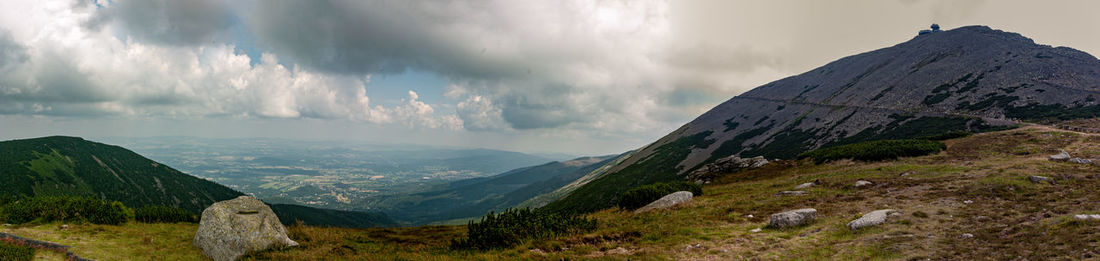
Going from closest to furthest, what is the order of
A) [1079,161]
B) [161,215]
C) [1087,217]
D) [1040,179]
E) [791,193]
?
[1087,217]
[1040,179]
[161,215]
[791,193]
[1079,161]

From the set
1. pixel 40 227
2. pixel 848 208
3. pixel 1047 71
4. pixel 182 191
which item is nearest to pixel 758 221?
pixel 848 208

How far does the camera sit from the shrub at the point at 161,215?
65.4 feet

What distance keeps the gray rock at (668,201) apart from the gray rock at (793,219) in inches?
287

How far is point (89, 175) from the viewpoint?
149375 mm

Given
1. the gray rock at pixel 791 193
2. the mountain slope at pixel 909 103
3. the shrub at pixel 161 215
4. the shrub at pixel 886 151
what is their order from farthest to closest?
the mountain slope at pixel 909 103
the shrub at pixel 886 151
the gray rock at pixel 791 193
the shrub at pixel 161 215

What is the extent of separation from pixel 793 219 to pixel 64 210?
113 ft

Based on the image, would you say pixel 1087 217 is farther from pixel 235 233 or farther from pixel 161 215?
pixel 161 215

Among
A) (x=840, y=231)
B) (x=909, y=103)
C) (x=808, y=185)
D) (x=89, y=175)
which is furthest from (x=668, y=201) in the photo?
(x=89, y=175)

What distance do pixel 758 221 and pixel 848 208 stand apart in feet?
15.8

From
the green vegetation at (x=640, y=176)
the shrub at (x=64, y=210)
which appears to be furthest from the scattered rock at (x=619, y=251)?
the green vegetation at (x=640, y=176)

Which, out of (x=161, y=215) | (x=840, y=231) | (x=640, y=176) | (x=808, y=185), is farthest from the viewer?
(x=640, y=176)

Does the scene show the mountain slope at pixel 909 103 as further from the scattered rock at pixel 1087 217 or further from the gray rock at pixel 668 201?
the scattered rock at pixel 1087 217

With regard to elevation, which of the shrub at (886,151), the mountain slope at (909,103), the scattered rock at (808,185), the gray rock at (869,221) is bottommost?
the gray rock at (869,221)

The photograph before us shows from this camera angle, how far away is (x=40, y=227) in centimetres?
1639
